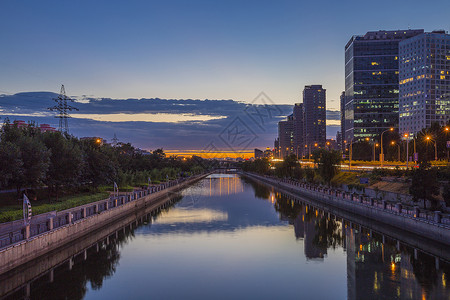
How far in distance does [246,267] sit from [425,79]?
201m

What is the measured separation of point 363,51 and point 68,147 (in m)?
182

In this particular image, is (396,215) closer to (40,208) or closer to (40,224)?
(40,224)

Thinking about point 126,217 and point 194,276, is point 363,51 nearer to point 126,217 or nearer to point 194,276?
point 126,217

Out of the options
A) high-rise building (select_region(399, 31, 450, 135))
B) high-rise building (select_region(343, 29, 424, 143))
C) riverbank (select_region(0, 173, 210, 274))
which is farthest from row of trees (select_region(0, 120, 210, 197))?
high-rise building (select_region(399, 31, 450, 135))

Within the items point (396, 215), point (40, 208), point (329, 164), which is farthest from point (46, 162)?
point (329, 164)

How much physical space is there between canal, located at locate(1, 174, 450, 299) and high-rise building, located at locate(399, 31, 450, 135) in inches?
7091

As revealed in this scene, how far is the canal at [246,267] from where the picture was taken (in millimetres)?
19375

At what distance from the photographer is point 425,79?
194 meters

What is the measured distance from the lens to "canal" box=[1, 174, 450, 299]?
19.4 m

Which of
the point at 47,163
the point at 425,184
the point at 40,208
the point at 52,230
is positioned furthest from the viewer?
the point at 47,163

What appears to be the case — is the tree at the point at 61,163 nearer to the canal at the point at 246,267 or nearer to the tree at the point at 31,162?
the tree at the point at 31,162

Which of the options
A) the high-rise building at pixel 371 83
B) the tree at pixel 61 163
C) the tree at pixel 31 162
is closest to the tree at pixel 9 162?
the tree at pixel 31 162

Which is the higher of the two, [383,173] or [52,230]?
[383,173]

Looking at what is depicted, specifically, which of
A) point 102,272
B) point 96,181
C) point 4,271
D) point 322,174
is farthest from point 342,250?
point 322,174
